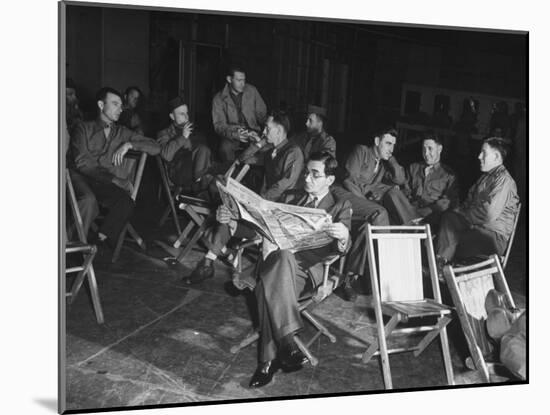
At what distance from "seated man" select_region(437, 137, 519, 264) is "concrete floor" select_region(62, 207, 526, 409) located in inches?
27.7

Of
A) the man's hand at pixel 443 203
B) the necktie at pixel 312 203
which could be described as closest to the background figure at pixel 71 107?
the necktie at pixel 312 203

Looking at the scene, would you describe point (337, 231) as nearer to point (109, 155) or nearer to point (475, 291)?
point (475, 291)

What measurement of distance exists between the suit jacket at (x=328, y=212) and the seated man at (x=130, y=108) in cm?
97

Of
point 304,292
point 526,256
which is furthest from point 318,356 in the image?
point 526,256

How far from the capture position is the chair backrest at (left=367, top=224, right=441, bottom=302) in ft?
16.0

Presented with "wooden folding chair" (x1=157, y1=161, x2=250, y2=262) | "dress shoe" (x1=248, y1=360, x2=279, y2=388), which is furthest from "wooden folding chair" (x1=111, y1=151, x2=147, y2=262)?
"dress shoe" (x1=248, y1=360, x2=279, y2=388)

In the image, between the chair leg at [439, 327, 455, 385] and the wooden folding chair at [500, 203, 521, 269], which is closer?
the chair leg at [439, 327, 455, 385]

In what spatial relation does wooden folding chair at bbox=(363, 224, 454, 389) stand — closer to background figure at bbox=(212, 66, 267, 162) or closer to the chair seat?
the chair seat

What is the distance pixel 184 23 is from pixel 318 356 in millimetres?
2115

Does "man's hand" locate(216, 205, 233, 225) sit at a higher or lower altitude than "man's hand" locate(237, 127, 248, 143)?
lower

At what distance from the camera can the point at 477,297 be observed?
200 inches

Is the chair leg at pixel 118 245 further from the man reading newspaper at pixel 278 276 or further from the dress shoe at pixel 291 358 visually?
the dress shoe at pixel 291 358

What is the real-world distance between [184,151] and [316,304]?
1211 millimetres

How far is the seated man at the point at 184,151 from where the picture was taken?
4.51m
